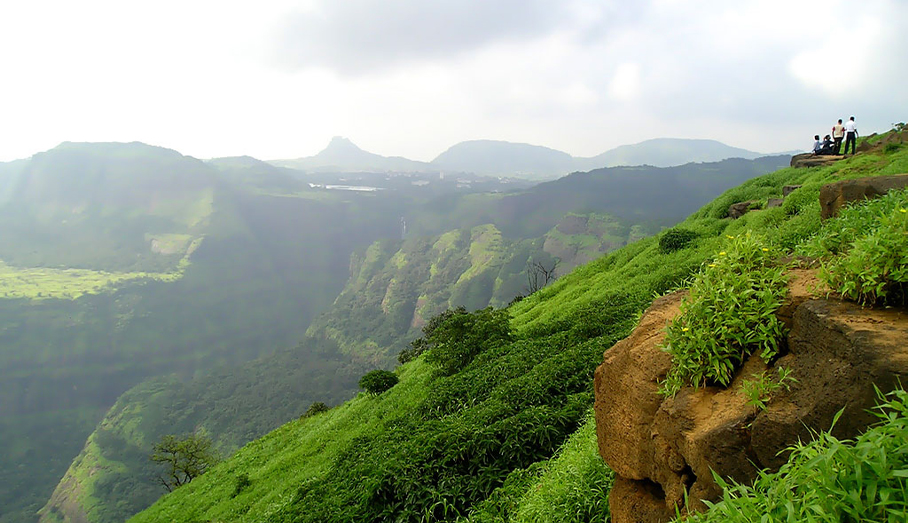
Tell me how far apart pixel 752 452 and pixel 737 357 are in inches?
25.7

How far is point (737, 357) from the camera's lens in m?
3.18

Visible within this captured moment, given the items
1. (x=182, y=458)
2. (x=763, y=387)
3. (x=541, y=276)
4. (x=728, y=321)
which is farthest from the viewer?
(x=541, y=276)

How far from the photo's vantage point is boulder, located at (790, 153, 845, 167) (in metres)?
20.5

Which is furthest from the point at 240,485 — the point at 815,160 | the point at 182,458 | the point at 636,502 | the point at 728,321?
the point at 815,160

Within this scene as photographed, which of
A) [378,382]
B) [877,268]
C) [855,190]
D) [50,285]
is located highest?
[855,190]

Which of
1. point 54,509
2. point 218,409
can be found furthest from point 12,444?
point 218,409

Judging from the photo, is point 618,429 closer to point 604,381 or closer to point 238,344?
point 604,381

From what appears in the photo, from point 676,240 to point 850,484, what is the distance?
16851 mm

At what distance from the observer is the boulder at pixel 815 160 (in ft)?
67.2

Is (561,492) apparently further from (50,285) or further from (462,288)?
(50,285)

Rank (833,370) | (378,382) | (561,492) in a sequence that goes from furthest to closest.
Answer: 1. (378,382)
2. (561,492)
3. (833,370)

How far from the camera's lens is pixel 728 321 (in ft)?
10.2

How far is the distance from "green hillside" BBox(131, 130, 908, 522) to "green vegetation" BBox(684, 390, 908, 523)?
6.49 ft

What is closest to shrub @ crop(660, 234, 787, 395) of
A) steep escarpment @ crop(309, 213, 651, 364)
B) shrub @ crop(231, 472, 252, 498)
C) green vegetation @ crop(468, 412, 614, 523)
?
green vegetation @ crop(468, 412, 614, 523)
